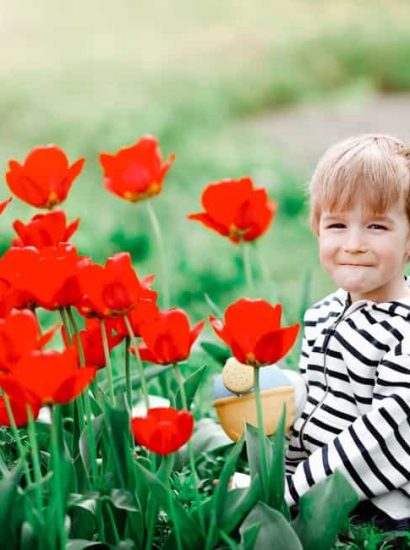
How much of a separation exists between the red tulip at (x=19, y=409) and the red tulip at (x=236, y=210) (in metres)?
0.54

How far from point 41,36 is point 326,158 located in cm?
568

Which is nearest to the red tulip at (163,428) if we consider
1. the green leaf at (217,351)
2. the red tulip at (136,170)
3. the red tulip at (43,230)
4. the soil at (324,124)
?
the red tulip at (43,230)

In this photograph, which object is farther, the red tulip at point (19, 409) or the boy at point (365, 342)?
the boy at point (365, 342)

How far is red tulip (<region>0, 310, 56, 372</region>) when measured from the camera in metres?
1.45

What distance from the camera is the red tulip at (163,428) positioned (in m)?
1.52

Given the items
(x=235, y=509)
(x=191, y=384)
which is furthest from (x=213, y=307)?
(x=235, y=509)

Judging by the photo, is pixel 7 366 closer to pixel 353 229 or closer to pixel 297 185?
pixel 353 229

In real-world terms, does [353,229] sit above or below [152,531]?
above

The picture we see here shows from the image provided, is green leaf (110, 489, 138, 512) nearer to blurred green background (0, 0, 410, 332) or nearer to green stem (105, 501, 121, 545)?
green stem (105, 501, 121, 545)

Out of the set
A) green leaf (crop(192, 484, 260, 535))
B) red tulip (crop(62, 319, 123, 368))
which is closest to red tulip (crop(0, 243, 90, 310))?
red tulip (crop(62, 319, 123, 368))

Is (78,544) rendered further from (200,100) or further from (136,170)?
(200,100)

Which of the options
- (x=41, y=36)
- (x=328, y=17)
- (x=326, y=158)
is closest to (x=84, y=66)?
(x=41, y=36)

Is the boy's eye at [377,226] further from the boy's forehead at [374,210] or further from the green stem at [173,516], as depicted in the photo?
the green stem at [173,516]

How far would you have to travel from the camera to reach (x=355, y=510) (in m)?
2.04
